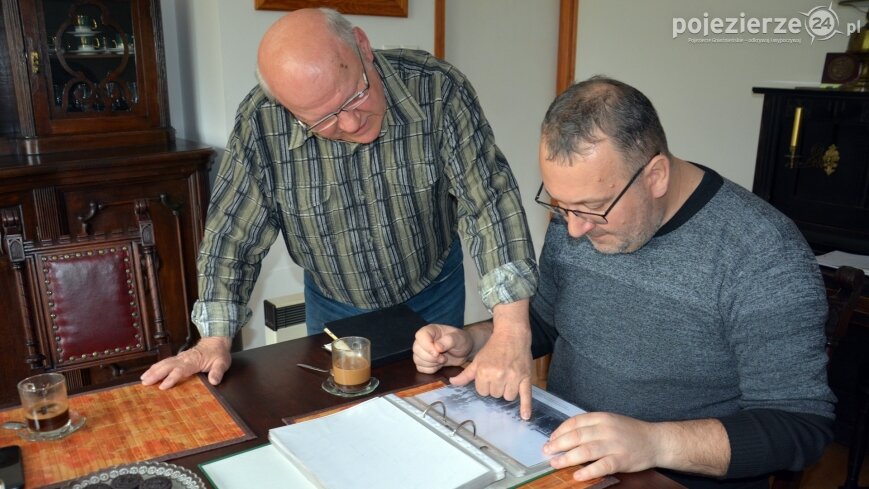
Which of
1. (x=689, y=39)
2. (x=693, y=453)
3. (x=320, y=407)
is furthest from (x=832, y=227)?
(x=320, y=407)

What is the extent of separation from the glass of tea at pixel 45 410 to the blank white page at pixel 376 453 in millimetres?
351

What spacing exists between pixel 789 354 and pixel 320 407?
0.77 m

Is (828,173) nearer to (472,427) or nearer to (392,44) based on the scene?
(392,44)

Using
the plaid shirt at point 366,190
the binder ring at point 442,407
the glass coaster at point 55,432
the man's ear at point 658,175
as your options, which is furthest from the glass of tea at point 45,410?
the man's ear at point 658,175

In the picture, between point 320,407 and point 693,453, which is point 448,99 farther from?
point 693,453

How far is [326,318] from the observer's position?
184 centimetres

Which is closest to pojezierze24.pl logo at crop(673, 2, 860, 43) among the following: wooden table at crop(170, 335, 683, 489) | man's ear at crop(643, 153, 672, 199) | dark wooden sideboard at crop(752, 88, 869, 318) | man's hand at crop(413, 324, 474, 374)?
dark wooden sideboard at crop(752, 88, 869, 318)

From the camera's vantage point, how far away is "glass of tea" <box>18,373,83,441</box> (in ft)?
3.69

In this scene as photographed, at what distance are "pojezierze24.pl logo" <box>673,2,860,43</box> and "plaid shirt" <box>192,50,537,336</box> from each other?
2.16m

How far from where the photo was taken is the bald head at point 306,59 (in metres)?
1.32

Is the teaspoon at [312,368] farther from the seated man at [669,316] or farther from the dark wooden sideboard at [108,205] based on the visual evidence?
the dark wooden sideboard at [108,205]

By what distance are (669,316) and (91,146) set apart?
6.70 feet

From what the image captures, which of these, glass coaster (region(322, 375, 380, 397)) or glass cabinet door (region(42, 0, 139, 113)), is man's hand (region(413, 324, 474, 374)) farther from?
glass cabinet door (region(42, 0, 139, 113))

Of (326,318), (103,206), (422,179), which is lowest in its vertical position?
(326,318)
